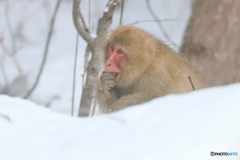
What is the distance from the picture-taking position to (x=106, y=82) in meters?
4.16

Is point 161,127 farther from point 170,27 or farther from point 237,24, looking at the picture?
point 170,27

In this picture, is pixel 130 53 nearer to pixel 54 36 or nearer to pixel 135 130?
pixel 135 130

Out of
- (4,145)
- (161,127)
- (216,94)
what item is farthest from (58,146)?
(216,94)

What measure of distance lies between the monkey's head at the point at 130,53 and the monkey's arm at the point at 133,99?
0.56 ft

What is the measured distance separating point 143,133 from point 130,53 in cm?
198

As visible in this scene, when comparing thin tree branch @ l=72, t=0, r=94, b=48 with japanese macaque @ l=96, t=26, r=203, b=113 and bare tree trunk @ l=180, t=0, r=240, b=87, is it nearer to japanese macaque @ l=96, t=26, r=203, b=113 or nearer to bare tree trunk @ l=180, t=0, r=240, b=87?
japanese macaque @ l=96, t=26, r=203, b=113

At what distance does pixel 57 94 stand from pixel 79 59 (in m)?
0.83

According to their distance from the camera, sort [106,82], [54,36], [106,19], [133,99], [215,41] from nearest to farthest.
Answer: [133,99]
[106,82]
[106,19]
[215,41]
[54,36]

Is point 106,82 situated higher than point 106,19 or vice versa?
point 106,19

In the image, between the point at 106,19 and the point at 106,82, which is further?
the point at 106,19

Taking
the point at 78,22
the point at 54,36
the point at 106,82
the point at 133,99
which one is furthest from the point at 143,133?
the point at 54,36

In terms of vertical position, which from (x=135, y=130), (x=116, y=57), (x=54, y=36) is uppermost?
(x=135, y=130)

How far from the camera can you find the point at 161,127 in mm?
2260

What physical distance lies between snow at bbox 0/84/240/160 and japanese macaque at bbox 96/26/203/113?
5.17 ft
